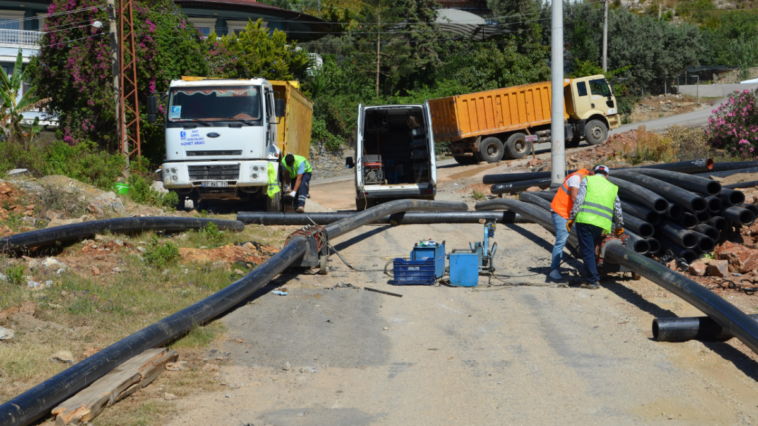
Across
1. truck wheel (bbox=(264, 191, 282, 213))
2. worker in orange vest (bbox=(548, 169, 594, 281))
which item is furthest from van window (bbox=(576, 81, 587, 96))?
worker in orange vest (bbox=(548, 169, 594, 281))

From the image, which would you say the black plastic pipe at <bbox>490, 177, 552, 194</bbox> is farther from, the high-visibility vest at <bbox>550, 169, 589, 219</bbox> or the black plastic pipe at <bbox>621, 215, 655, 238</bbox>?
the high-visibility vest at <bbox>550, 169, 589, 219</bbox>

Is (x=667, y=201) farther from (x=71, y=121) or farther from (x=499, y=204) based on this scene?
(x=71, y=121)

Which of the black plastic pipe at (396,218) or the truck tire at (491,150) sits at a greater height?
the truck tire at (491,150)

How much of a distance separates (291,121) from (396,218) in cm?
462

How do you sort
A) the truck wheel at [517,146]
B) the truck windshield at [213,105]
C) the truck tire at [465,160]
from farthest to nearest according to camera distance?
1. the truck tire at [465,160]
2. the truck wheel at [517,146]
3. the truck windshield at [213,105]

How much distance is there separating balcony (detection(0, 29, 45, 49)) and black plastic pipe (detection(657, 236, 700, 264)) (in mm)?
32160

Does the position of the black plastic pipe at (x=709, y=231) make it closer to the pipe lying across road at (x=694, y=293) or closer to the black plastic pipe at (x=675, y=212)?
the black plastic pipe at (x=675, y=212)

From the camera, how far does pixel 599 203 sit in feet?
27.8

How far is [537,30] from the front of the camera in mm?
43031

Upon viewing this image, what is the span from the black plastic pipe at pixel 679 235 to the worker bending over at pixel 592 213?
4.12 ft

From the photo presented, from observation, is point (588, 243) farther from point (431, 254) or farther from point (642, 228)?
point (431, 254)

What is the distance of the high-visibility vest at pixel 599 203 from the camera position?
8477mm

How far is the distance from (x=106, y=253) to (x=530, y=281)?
563 centimetres

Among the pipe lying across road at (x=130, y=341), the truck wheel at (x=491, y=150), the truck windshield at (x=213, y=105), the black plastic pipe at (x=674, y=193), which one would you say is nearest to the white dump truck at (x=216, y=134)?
the truck windshield at (x=213, y=105)
